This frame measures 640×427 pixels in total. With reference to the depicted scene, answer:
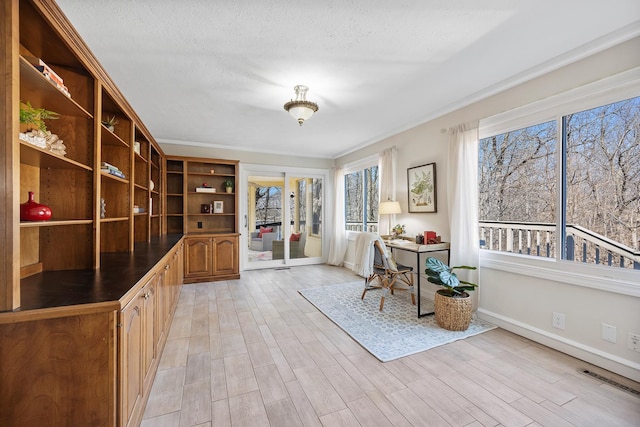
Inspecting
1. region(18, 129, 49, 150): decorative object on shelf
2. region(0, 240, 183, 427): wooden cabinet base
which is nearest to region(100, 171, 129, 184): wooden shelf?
region(18, 129, 49, 150): decorative object on shelf

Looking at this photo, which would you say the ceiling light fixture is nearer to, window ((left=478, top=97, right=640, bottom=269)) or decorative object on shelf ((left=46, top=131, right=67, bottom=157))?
decorative object on shelf ((left=46, top=131, right=67, bottom=157))

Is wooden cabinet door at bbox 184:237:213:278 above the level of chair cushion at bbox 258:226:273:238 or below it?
below

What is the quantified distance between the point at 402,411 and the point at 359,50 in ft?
8.81

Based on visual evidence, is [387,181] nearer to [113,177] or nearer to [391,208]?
[391,208]

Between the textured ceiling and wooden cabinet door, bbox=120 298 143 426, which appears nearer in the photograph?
wooden cabinet door, bbox=120 298 143 426

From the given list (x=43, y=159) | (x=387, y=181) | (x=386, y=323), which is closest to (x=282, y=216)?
(x=387, y=181)

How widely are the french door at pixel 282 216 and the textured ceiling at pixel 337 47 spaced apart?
→ 7.80 ft

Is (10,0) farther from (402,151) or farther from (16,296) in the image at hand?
(402,151)

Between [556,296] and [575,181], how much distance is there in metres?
1.07

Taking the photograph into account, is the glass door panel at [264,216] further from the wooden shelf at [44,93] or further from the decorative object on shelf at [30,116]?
the decorative object on shelf at [30,116]

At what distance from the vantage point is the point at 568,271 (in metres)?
2.34

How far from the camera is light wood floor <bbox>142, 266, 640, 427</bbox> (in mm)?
1616

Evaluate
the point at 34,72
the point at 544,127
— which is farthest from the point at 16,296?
the point at 544,127

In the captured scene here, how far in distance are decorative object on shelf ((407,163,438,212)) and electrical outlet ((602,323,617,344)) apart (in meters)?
1.92
